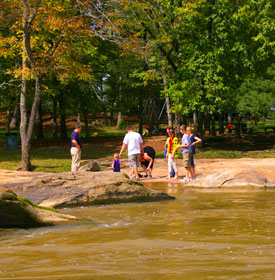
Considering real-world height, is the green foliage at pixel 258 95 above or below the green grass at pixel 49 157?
above

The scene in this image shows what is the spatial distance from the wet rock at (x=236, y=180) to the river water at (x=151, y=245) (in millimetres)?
Answer: 4239

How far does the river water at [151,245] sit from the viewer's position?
5.84 meters

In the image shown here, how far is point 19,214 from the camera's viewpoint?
365 inches

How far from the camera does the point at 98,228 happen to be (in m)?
9.19

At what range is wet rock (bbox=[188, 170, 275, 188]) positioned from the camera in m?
16.1

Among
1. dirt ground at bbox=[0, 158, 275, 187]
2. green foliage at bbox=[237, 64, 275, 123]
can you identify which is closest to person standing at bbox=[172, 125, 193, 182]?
dirt ground at bbox=[0, 158, 275, 187]

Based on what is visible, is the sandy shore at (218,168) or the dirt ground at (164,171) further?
the sandy shore at (218,168)

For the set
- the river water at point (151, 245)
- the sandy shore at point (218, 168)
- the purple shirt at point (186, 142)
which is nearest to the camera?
the river water at point (151, 245)

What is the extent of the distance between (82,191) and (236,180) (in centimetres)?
559

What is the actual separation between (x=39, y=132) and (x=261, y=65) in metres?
16.7

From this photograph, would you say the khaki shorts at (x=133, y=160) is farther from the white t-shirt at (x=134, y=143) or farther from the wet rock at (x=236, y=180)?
the wet rock at (x=236, y=180)

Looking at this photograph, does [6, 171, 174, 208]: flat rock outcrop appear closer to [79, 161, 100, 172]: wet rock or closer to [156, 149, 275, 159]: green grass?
[79, 161, 100, 172]: wet rock

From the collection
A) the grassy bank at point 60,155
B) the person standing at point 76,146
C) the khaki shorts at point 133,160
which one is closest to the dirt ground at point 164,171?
the khaki shorts at point 133,160

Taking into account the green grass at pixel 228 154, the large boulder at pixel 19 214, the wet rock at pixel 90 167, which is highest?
the large boulder at pixel 19 214
